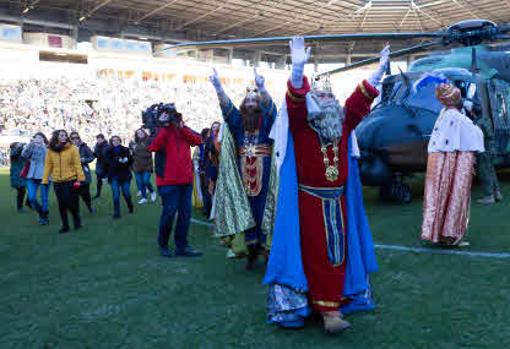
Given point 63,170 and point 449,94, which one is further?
point 63,170

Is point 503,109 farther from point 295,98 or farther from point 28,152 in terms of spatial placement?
point 28,152

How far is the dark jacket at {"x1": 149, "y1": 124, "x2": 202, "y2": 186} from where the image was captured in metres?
5.58

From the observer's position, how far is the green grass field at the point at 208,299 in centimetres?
339

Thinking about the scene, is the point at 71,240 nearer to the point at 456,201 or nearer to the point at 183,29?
the point at 456,201

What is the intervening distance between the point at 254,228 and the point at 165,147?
1.55 meters

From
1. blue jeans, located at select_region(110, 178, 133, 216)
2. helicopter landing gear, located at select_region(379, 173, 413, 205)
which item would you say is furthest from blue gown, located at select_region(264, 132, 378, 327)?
blue jeans, located at select_region(110, 178, 133, 216)

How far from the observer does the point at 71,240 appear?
692cm

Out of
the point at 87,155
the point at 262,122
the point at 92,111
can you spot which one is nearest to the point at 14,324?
the point at 262,122

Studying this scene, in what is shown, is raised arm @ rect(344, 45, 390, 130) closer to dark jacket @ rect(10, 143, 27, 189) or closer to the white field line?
the white field line

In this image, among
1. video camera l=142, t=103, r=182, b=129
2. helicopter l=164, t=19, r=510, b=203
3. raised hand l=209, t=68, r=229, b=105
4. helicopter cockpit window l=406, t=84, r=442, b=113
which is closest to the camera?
raised hand l=209, t=68, r=229, b=105

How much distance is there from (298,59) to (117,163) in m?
6.15

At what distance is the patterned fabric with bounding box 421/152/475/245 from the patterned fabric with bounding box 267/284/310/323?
8.56ft

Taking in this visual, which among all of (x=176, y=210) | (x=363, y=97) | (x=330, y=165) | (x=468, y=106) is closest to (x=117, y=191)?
(x=176, y=210)

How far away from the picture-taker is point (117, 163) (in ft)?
28.6
